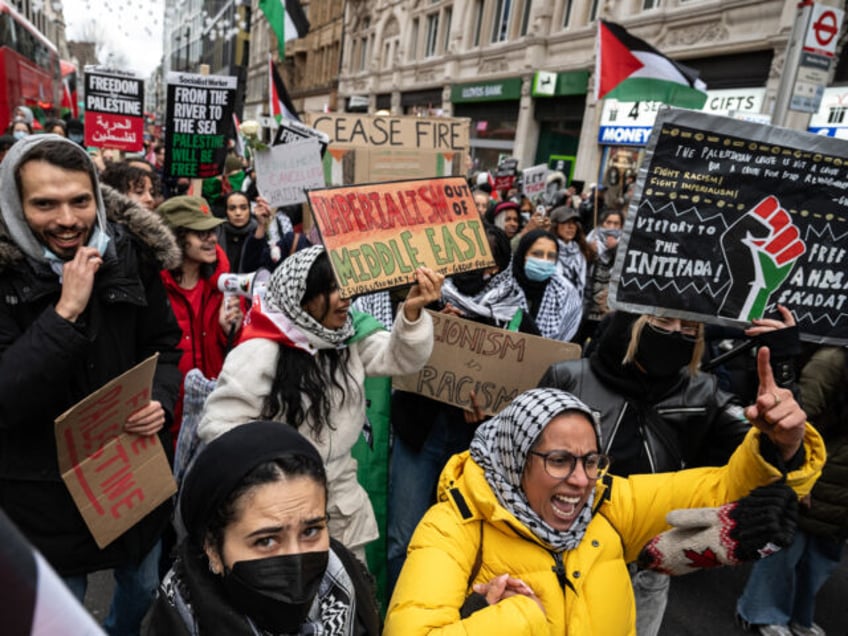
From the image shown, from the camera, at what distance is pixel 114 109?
645 cm

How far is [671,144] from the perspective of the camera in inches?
75.3

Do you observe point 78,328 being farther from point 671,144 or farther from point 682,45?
point 682,45

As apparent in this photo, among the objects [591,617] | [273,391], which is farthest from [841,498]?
[273,391]

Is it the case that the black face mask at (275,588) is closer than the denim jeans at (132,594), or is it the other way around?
the black face mask at (275,588)

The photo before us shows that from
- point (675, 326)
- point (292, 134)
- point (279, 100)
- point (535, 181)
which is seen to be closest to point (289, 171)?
point (292, 134)

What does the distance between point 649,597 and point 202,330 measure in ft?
7.96

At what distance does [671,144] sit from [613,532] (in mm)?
1264

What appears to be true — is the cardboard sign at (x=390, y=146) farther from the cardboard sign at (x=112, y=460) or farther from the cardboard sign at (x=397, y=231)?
the cardboard sign at (x=112, y=460)

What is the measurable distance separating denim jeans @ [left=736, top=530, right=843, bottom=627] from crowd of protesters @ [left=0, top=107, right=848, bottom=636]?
2.49ft

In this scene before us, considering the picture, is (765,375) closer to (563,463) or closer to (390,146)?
(563,463)

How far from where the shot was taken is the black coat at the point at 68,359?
160cm

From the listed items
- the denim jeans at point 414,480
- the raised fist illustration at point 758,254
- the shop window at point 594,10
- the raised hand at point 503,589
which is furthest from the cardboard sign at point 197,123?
the shop window at point 594,10

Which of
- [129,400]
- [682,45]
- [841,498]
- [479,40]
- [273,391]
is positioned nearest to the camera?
[129,400]

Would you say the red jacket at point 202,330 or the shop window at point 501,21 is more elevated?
the shop window at point 501,21
